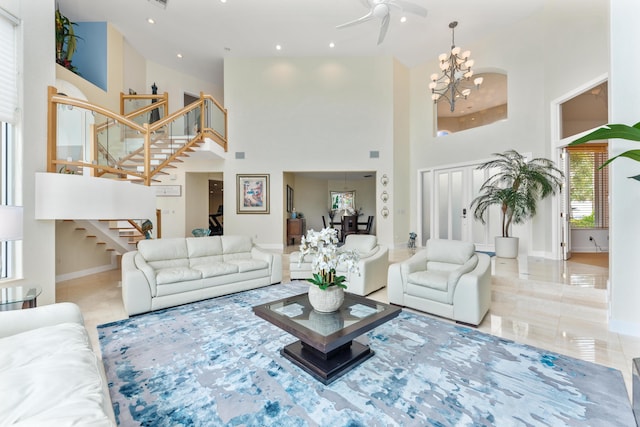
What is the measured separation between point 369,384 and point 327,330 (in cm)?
49

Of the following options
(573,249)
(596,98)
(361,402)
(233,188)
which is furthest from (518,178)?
(233,188)

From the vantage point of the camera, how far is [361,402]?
179 cm

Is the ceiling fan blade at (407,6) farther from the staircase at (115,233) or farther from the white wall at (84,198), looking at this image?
the staircase at (115,233)

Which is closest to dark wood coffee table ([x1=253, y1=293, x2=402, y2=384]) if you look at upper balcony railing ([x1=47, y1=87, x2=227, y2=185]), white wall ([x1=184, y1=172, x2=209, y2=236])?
upper balcony railing ([x1=47, y1=87, x2=227, y2=185])

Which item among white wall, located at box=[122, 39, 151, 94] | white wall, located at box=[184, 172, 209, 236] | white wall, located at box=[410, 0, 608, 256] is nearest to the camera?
white wall, located at box=[410, 0, 608, 256]

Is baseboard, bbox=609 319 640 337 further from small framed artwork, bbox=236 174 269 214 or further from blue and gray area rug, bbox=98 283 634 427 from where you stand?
small framed artwork, bbox=236 174 269 214

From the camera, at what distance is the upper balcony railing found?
3.61m

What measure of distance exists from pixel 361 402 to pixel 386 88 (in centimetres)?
741

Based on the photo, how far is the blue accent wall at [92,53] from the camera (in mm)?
6109

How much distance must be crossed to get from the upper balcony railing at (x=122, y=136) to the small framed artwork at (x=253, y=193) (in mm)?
1313

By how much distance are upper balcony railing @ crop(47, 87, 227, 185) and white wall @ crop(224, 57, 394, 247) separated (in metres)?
1.00

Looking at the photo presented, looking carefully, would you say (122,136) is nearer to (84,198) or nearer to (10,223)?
(84,198)

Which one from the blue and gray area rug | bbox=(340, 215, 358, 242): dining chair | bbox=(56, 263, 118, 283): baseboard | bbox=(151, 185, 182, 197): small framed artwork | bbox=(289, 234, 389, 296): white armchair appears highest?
bbox=(151, 185, 182, 197): small framed artwork

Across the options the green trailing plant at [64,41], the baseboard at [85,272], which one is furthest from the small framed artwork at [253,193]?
the green trailing plant at [64,41]
